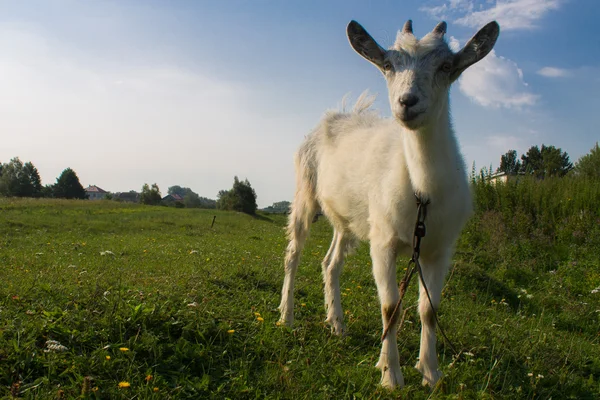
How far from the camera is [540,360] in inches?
163

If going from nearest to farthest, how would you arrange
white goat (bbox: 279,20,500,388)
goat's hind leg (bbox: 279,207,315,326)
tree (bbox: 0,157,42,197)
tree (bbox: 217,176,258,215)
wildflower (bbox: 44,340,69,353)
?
wildflower (bbox: 44,340,69,353)
white goat (bbox: 279,20,500,388)
goat's hind leg (bbox: 279,207,315,326)
tree (bbox: 217,176,258,215)
tree (bbox: 0,157,42,197)

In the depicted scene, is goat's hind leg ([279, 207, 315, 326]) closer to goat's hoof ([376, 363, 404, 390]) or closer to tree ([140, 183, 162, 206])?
goat's hoof ([376, 363, 404, 390])

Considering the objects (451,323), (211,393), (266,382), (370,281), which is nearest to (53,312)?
(211,393)

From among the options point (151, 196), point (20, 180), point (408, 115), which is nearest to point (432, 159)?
point (408, 115)

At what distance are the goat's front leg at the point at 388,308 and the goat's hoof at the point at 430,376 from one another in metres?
0.22

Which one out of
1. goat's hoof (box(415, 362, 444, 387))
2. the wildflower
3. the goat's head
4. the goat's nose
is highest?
the goat's head

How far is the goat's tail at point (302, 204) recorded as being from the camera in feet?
18.2

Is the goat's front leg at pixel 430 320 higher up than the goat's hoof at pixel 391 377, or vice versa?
the goat's front leg at pixel 430 320

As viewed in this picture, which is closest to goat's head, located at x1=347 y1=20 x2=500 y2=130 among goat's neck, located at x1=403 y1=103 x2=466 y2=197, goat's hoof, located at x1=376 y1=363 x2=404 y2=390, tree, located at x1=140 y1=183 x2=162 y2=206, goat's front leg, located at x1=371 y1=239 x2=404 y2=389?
goat's neck, located at x1=403 y1=103 x2=466 y2=197

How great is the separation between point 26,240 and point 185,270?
873cm

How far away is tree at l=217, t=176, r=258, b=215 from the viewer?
54031mm

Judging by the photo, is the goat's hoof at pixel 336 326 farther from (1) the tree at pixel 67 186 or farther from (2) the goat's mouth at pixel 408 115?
(1) the tree at pixel 67 186

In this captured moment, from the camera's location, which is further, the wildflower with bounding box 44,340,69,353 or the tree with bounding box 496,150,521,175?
the tree with bounding box 496,150,521,175

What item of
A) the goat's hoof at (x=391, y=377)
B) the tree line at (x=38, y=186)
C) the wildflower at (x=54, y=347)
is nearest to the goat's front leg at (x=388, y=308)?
the goat's hoof at (x=391, y=377)
